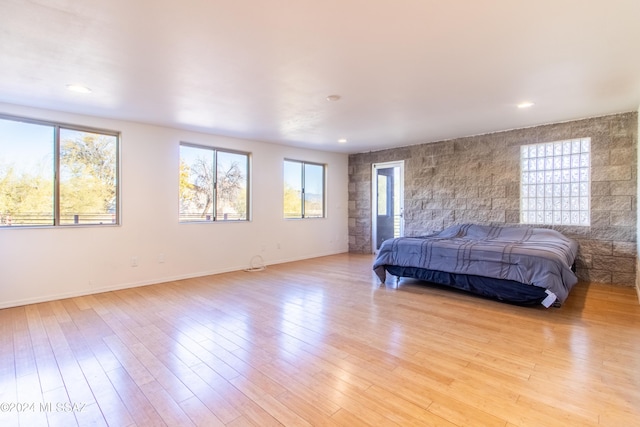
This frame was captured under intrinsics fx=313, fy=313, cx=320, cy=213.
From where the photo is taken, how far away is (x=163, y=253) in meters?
4.65

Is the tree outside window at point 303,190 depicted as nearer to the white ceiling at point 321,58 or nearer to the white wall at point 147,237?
the white wall at point 147,237

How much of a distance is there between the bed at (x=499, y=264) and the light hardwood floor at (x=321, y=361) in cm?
21

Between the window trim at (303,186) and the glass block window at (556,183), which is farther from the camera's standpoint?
the window trim at (303,186)

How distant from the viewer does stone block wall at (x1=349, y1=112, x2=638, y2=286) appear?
4152mm

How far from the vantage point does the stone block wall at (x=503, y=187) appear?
415 cm

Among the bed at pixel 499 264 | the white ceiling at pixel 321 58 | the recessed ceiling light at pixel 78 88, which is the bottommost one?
the bed at pixel 499 264

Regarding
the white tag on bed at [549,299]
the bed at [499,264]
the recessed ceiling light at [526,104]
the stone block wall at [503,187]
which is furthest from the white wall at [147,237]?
the white tag on bed at [549,299]

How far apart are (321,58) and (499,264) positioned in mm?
2836

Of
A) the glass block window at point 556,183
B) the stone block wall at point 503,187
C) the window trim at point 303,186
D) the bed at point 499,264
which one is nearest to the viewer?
the bed at point 499,264

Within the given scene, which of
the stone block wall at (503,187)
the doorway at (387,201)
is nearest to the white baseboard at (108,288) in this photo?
the doorway at (387,201)

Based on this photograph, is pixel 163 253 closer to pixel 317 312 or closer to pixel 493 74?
pixel 317 312

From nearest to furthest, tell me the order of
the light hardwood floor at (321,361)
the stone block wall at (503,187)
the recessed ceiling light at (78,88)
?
the light hardwood floor at (321,361)
the recessed ceiling light at (78,88)
the stone block wall at (503,187)

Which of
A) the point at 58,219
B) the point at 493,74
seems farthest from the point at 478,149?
the point at 58,219

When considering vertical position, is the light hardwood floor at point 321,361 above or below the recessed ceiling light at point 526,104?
below
